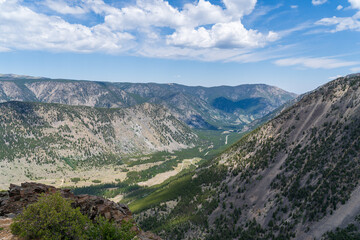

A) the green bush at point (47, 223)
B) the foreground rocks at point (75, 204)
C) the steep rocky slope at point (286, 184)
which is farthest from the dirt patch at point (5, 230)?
the steep rocky slope at point (286, 184)

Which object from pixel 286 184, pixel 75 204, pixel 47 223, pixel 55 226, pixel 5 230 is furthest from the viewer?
pixel 286 184

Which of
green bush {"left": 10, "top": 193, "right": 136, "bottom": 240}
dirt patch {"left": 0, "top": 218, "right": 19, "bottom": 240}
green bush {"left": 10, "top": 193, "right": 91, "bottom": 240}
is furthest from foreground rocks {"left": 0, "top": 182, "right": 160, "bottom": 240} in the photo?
green bush {"left": 10, "top": 193, "right": 91, "bottom": 240}

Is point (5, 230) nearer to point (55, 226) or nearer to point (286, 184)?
point (55, 226)

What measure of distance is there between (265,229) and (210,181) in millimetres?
61666

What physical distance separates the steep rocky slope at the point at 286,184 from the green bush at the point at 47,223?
268ft

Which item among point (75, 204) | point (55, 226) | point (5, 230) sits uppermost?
point (55, 226)

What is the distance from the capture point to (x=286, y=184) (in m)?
113

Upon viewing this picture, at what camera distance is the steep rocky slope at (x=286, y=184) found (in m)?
89.9

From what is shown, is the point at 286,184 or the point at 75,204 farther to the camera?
the point at 286,184

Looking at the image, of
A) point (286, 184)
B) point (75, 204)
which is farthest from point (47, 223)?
point (286, 184)

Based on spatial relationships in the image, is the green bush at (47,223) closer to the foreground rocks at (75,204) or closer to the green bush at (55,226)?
the green bush at (55,226)

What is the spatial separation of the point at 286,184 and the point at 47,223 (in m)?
110

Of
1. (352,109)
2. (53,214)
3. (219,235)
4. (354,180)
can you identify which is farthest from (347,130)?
(53,214)

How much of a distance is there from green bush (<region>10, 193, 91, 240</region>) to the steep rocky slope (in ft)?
268
